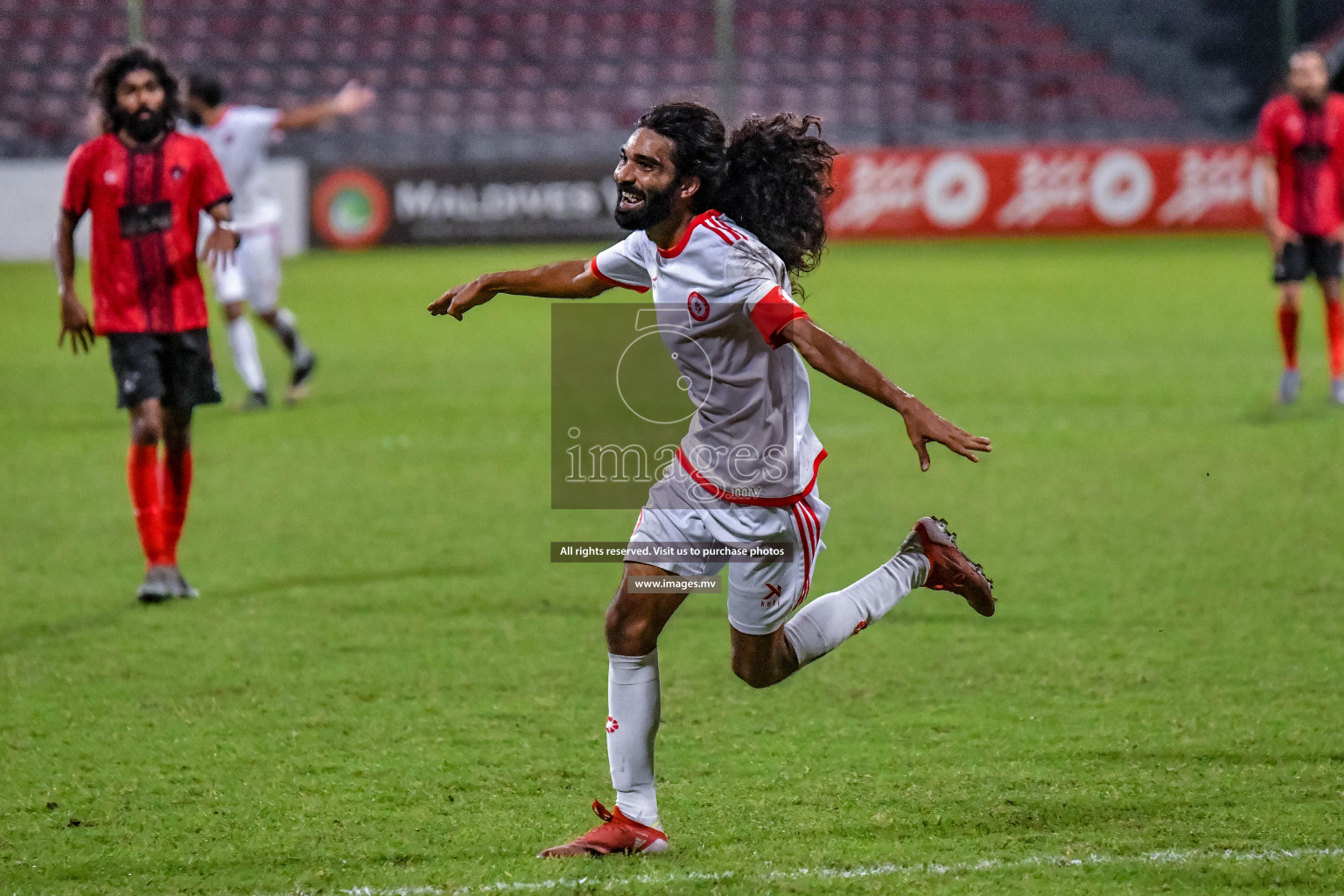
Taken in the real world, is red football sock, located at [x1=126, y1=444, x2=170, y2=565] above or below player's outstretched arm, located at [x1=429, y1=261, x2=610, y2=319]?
below

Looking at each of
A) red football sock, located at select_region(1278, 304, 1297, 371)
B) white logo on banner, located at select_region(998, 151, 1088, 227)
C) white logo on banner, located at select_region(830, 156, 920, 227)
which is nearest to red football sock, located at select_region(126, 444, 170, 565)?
red football sock, located at select_region(1278, 304, 1297, 371)

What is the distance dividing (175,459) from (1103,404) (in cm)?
638

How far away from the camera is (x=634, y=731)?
3.75m

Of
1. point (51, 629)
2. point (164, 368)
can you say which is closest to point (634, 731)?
point (51, 629)

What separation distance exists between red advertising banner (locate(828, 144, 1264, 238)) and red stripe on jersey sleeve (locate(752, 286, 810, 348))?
2058 cm

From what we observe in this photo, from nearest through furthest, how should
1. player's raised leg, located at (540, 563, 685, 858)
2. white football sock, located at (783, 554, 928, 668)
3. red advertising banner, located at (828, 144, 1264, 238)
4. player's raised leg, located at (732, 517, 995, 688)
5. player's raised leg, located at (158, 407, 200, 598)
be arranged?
player's raised leg, located at (540, 563, 685, 858) → player's raised leg, located at (732, 517, 995, 688) → white football sock, located at (783, 554, 928, 668) → player's raised leg, located at (158, 407, 200, 598) → red advertising banner, located at (828, 144, 1264, 238)

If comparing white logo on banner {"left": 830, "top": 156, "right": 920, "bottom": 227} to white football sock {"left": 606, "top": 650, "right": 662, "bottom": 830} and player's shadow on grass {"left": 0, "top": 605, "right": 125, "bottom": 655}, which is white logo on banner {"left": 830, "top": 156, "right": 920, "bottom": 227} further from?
white football sock {"left": 606, "top": 650, "right": 662, "bottom": 830}

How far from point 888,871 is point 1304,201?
7.99 m

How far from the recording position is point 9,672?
543cm

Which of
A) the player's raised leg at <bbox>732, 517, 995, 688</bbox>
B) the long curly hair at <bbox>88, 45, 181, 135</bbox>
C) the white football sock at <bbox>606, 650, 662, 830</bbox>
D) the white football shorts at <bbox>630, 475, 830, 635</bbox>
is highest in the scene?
the long curly hair at <bbox>88, 45, 181, 135</bbox>

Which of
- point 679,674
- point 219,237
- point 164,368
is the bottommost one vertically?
point 679,674

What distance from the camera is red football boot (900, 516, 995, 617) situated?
4.36 metres

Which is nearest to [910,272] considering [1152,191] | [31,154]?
[1152,191]

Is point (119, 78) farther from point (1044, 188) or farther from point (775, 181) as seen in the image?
point (1044, 188)
